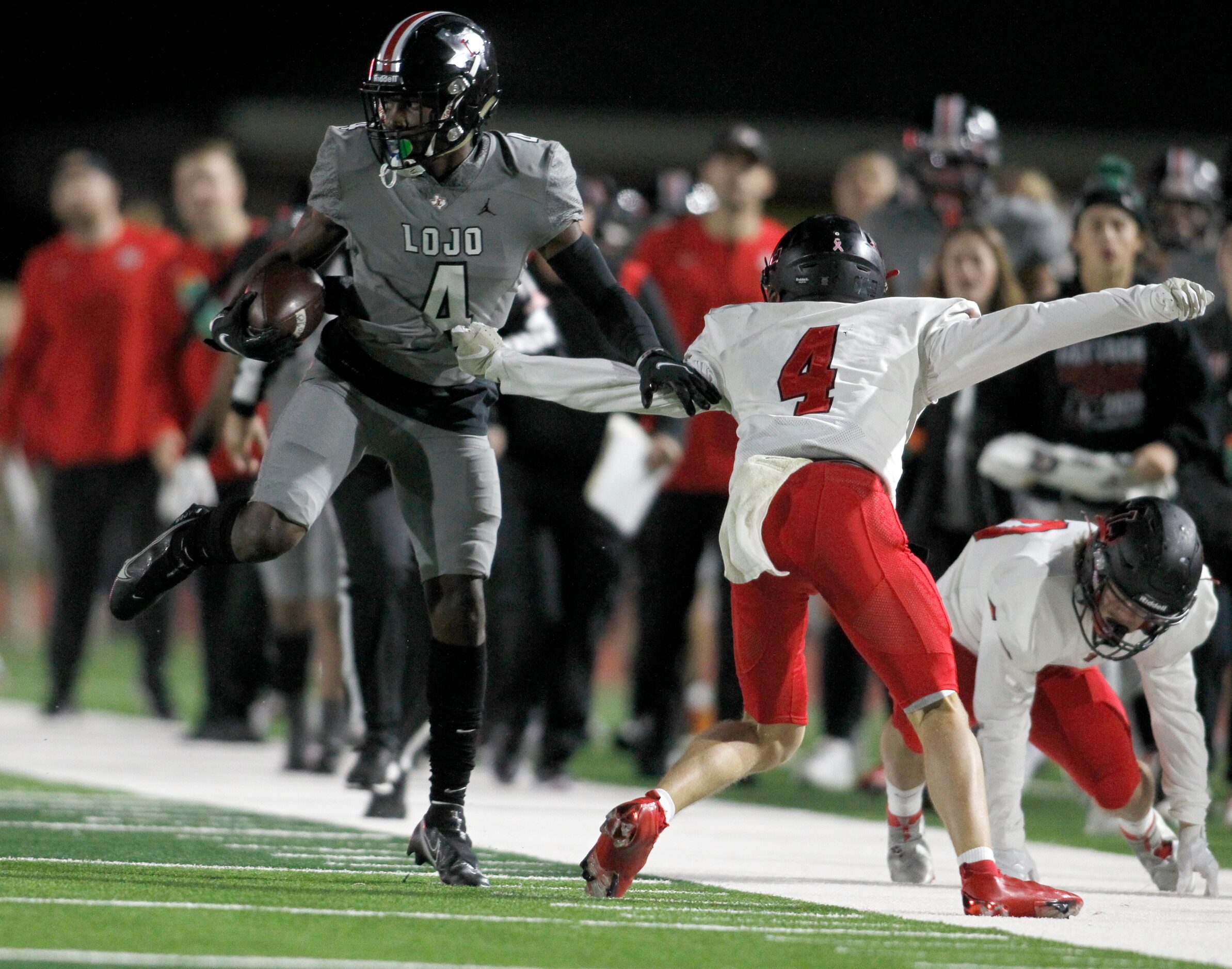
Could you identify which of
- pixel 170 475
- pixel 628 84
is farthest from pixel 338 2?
pixel 170 475

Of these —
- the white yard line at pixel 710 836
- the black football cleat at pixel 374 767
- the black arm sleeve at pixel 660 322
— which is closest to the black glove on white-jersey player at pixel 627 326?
the white yard line at pixel 710 836

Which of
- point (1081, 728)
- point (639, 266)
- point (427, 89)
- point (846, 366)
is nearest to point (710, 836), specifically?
point (1081, 728)

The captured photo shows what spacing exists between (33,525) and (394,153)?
37.3 ft

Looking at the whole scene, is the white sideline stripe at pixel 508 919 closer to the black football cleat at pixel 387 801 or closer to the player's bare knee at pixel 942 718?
the player's bare knee at pixel 942 718

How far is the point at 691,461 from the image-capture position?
7.36 meters

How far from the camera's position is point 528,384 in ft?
14.0

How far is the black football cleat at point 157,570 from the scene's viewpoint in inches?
176

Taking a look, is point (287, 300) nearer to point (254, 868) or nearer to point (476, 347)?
point (476, 347)

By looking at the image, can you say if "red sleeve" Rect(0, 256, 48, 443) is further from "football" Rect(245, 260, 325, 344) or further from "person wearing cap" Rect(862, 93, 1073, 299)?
"football" Rect(245, 260, 325, 344)

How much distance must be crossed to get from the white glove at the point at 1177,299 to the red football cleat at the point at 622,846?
145 cm

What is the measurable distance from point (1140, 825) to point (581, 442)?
284cm

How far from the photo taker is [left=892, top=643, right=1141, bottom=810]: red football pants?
4.64 metres

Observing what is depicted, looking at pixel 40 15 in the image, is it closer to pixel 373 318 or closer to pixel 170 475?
pixel 170 475

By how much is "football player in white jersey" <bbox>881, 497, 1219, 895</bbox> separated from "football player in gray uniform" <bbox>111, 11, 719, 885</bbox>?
105cm
